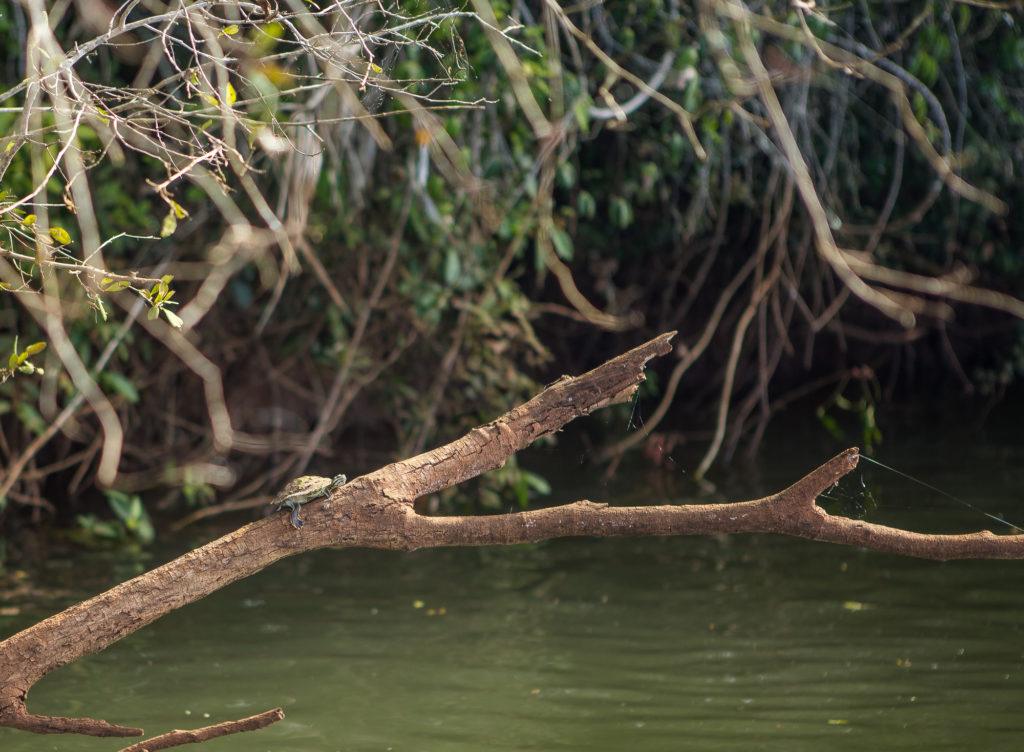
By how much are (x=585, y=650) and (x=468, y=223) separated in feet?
8.40

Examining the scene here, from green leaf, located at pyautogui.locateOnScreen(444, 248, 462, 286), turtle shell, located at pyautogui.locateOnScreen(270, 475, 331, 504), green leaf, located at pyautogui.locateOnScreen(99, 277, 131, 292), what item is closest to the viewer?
green leaf, located at pyautogui.locateOnScreen(99, 277, 131, 292)

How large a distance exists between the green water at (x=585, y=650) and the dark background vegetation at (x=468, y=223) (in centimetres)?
60

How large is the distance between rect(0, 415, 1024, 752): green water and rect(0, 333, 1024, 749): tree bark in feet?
3.22

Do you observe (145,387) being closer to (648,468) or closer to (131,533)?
(131,533)

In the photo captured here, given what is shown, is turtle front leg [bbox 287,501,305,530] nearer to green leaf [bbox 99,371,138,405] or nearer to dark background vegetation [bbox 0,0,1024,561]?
dark background vegetation [bbox 0,0,1024,561]

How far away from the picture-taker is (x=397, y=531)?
2.87 metres

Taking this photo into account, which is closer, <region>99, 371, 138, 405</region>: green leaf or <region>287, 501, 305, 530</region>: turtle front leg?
<region>287, 501, 305, 530</region>: turtle front leg

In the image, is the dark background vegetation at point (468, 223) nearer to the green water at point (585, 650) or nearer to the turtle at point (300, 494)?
the green water at point (585, 650)

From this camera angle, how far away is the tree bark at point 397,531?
2736 millimetres

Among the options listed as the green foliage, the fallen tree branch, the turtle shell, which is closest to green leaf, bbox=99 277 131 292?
the turtle shell

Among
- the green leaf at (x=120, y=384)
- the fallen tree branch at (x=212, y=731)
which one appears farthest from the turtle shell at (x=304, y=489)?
the green leaf at (x=120, y=384)

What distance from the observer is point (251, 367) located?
789 centimetres

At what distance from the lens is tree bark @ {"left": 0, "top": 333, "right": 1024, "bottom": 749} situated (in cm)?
274

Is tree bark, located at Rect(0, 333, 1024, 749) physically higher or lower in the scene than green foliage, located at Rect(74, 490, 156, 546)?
higher
